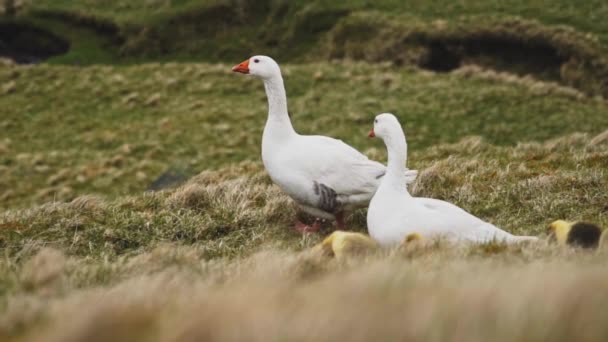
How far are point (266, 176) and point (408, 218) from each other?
5416 mm

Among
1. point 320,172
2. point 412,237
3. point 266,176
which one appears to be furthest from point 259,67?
point 412,237

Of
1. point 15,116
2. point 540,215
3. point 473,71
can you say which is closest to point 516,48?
point 473,71

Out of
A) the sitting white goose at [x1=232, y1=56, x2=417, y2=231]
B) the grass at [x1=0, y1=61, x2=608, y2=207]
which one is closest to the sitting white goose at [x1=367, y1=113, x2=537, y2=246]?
the sitting white goose at [x1=232, y1=56, x2=417, y2=231]

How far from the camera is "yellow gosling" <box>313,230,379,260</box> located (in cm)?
618

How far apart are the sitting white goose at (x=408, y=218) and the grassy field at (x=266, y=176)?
720 millimetres

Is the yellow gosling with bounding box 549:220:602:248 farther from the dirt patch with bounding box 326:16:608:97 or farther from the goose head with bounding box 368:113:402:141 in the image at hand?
the dirt patch with bounding box 326:16:608:97

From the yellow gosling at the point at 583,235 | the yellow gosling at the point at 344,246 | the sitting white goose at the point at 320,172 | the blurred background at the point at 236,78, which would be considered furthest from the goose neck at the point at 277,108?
the blurred background at the point at 236,78

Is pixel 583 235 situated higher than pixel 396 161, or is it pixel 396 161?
pixel 396 161

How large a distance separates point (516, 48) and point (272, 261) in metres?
28.0

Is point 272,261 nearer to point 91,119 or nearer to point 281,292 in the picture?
point 281,292

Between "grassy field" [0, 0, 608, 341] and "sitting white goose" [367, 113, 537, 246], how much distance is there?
0.72 metres

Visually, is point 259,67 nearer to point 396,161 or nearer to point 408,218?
point 396,161

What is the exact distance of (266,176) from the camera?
12141 millimetres

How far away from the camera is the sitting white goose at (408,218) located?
265 inches
